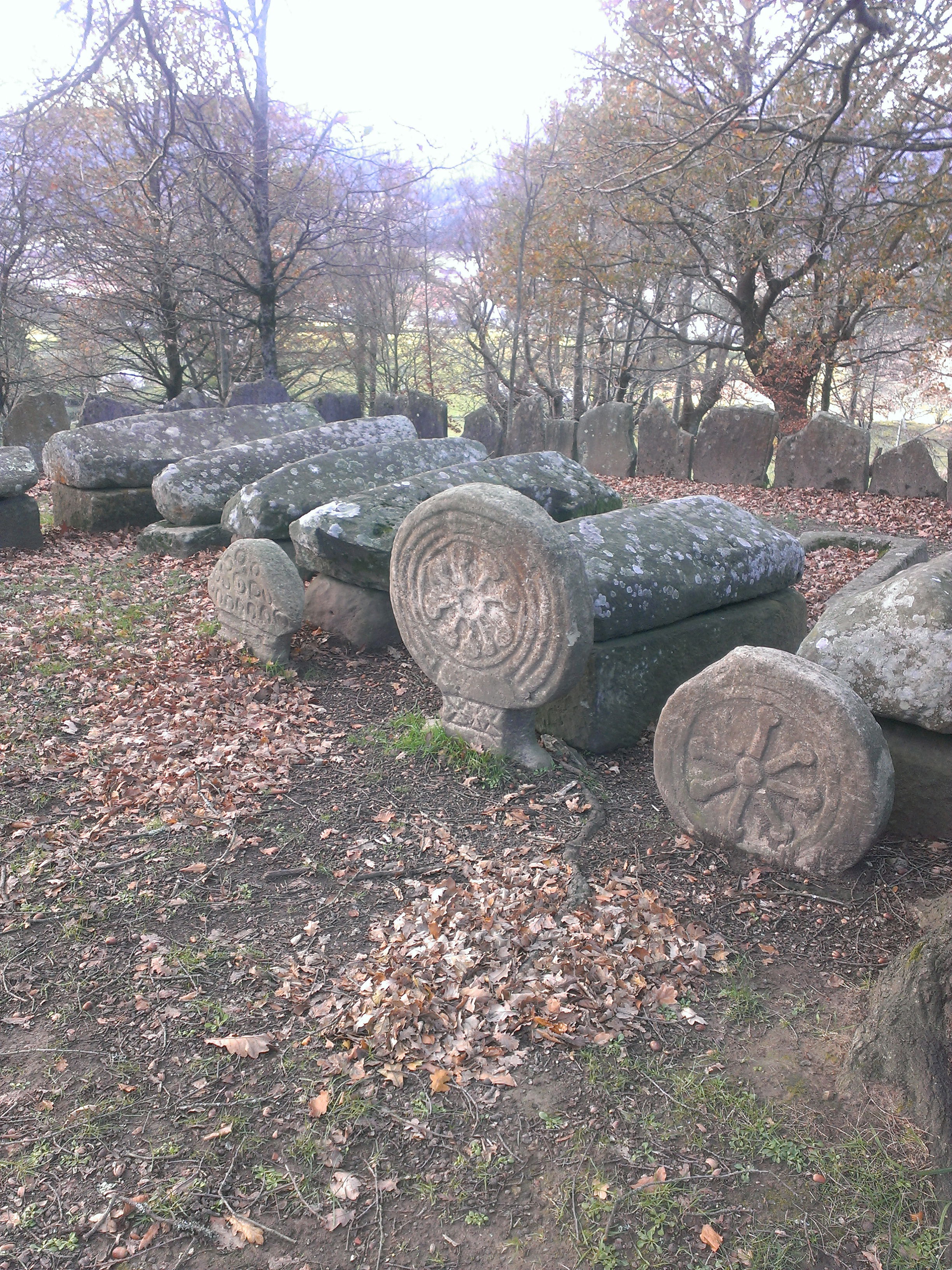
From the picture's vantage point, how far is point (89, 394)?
13.5 meters

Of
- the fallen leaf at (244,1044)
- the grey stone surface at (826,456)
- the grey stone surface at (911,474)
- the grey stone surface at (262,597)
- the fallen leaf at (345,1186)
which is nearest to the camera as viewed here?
the fallen leaf at (345,1186)

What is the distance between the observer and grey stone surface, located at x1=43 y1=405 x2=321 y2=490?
30.9ft

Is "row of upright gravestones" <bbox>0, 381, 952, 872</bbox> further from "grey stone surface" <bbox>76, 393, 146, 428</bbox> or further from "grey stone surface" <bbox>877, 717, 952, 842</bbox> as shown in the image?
"grey stone surface" <bbox>76, 393, 146, 428</bbox>

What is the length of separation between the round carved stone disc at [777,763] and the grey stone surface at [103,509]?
753 cm

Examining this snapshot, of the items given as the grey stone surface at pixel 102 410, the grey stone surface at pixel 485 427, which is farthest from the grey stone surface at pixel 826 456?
the grey stone surface at pixel 102 410

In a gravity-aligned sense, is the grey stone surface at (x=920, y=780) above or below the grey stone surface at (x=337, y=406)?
below

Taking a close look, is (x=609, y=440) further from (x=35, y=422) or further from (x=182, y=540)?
(x=35, y=422)

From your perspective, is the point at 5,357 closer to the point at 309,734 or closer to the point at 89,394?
the point at 89,394

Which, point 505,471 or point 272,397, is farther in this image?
point 272,397

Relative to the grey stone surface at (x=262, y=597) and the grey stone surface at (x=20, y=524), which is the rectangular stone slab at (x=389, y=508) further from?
the grey stone surface at (x=20, y=524)

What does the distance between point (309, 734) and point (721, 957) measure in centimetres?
288

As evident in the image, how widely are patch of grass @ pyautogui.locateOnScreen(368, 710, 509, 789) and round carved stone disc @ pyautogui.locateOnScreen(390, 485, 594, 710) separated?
287 mm

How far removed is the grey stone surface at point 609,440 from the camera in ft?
43.4

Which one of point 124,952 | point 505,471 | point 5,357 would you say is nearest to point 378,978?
point 124,952
